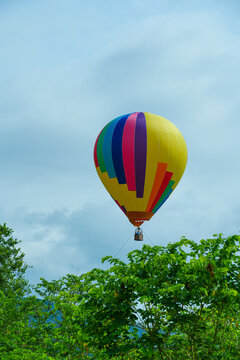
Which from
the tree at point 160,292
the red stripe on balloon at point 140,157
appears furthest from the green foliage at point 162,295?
the red stripe on balloon at point 140,157

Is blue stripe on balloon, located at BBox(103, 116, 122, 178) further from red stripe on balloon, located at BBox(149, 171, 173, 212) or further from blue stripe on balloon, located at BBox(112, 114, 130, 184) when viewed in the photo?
red stripe on balloon, located at BBox(149, 171, 173, 212)

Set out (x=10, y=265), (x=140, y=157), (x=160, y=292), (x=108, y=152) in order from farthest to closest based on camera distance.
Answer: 1. (x=10, y=265)
2. (x=108, y=152)
3. (x=140, y=157)
4. (x=160, y=292)

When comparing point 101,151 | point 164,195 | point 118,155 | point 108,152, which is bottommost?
point 164,195

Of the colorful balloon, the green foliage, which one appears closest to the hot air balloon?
the colorful balloon

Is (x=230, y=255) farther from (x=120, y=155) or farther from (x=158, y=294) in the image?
(x=120, y=155)

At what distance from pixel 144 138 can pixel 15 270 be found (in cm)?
2879

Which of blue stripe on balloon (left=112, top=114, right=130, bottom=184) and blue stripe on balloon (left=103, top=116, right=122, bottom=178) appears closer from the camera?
blue stripe on balloon (left=112, top=114, right=130, bottom=184)

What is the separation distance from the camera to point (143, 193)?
2695cm

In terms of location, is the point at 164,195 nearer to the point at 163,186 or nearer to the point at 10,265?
the point at 163,186

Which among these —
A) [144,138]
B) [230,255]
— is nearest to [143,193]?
[144,138]

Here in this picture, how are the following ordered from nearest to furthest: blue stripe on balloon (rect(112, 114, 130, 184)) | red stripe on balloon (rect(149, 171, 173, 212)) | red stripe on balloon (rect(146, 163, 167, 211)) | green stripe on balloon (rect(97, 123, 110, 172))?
blue stripe on balloon (rect(112, 114, 130, 184))
red stripe on balloon (rect(146, 163, 167, 211))
red stripe on balloon (rect(149, 171, 173, 212))
green stripe on balloon (rect(97, 123, 110, 172))

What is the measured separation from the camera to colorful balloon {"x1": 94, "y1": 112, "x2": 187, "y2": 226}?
1048 inches

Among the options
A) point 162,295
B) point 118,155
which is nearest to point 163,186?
point 118,155

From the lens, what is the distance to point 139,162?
86.9 feet
